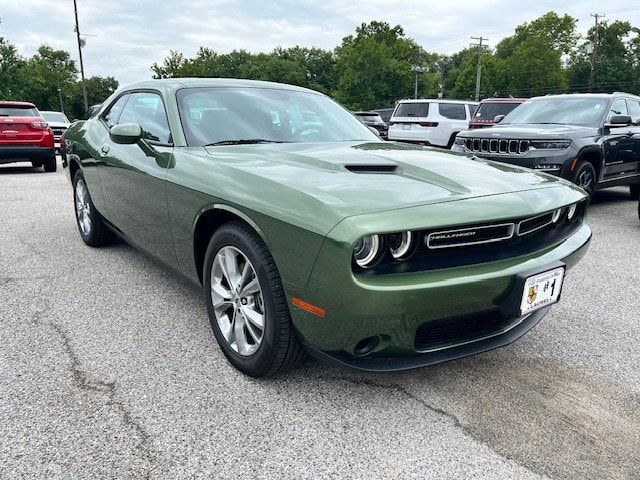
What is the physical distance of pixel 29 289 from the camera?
3650mm

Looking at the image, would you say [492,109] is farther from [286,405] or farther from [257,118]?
[286,405]

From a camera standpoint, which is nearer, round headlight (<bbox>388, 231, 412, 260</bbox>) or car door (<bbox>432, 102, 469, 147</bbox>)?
round headlight (<bbox>388, 231, 412, 260</bbox>)

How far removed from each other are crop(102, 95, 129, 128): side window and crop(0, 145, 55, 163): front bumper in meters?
7.78

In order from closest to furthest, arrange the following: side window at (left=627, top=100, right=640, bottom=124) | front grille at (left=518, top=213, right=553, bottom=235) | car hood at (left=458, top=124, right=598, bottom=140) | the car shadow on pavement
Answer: front grille at (left=518, top=213, right=553, bottom=235), car hood at (left=458, top=124, right=598, bottom=140), side window at (left=627, top=100, right=640, bottom=124), the car shadow on pavement

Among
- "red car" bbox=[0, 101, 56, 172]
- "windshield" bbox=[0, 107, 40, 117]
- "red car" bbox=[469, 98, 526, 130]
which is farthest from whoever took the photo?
"red car" bbox=[469, 98, 526, 130]

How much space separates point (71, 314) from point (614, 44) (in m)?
82.6

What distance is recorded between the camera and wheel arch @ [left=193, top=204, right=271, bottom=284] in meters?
2.34

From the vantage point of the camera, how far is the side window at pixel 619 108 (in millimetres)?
7128

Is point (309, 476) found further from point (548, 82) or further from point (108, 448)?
point (548, 82)

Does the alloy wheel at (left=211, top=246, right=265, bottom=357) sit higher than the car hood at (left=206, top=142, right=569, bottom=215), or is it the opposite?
the car hood at (left=206, top=142, right=569, bottom=215)

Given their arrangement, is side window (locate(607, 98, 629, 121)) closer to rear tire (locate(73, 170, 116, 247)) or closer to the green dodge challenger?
the green dodge challenger

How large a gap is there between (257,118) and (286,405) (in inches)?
70.1

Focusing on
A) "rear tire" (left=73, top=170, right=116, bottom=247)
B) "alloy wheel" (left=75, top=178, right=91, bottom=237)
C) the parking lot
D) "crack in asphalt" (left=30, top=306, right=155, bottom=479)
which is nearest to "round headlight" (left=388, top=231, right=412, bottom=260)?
the parking lot

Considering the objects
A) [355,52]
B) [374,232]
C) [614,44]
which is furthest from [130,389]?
[614,44]
